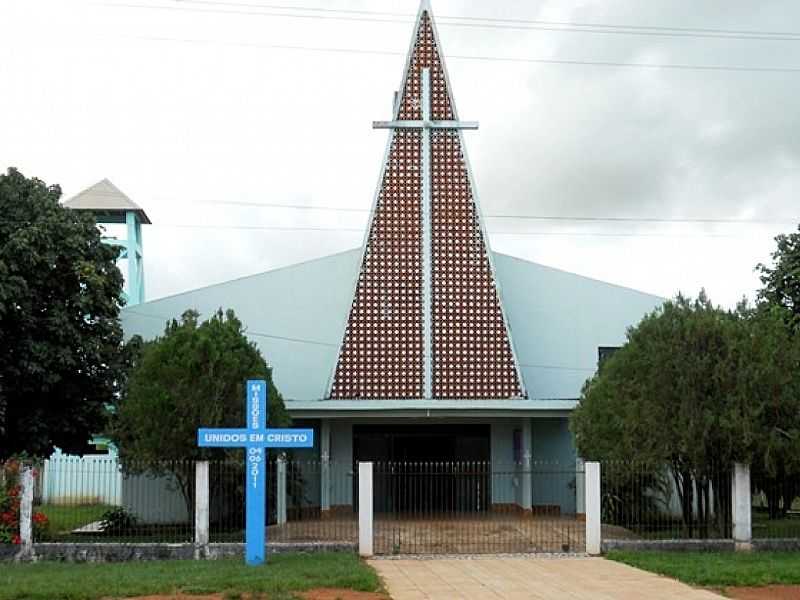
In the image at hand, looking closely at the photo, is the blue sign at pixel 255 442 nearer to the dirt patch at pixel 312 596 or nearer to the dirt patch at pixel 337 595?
the dirt patch at pixel 337 595

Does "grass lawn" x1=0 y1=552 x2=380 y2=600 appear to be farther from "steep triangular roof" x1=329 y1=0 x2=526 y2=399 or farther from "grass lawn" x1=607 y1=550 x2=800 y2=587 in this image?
"steep triangular roof" x1=329 y1=0 x2=526 y2=399

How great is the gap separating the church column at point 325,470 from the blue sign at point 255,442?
8330 millimetres

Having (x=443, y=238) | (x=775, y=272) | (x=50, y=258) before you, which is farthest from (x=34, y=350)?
(x=775, y=272)

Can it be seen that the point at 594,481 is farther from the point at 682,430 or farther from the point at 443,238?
the point at 443,238

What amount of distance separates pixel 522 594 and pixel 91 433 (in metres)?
14.4

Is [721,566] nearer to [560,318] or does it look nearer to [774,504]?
[774,504]

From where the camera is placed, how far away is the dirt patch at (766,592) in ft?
48.5

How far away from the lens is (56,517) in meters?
21.2

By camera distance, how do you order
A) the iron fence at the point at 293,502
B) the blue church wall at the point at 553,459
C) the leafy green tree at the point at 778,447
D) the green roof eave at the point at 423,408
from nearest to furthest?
the leafy green tree at the point at 778,447, the iron fence at the point at 293,502, the green roof eave at the point at 423,408, the blue church wall at the point at 553,459

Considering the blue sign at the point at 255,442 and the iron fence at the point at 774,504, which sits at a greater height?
the blue sign at the point at 255,442

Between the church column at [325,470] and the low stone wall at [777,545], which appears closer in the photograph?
the low stone wall at [777,545]

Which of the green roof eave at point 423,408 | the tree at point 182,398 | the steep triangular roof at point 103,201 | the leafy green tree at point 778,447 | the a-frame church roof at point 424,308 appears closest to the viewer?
the leafy green tree at point 778,447

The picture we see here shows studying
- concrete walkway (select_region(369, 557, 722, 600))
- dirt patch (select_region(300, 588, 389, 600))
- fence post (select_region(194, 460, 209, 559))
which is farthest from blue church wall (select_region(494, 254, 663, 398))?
dirt patch (select_region(300, 588, 389, 600))

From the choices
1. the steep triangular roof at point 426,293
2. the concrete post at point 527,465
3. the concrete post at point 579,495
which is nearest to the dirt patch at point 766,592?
the concrete post at point 579,495
